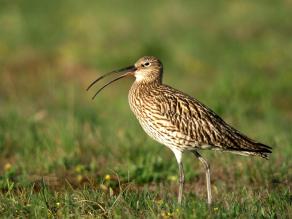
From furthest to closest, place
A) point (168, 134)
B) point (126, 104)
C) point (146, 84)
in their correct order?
1. point (126, 104)
2. point (146, 84)
3. point (168, 134)

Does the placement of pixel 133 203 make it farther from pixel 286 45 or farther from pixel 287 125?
pixel 286 45

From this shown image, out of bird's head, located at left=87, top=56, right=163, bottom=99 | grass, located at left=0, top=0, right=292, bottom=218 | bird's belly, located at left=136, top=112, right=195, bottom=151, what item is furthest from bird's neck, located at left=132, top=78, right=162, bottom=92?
grass, located at left=0, top=0, right=292, bottom=218

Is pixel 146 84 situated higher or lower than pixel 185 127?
higher

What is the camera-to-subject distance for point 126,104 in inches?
461

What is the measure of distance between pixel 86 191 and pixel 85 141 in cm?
262

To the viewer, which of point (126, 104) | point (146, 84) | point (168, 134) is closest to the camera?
point (168, 134)

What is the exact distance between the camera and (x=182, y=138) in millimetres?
7367

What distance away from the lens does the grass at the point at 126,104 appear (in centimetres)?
644

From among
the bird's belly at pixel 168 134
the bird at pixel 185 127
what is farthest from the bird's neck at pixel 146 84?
the bird's belly at pixel 168 134

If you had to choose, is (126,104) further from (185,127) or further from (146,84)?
(185,127)

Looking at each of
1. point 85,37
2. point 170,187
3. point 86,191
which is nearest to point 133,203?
point 86,191

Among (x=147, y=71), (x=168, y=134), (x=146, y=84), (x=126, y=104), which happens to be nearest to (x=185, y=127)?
(x=168, y=134)

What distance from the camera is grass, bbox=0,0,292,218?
6441 millimetres

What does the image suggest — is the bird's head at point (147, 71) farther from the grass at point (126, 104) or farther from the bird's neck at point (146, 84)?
the grass at point (126, 104)
